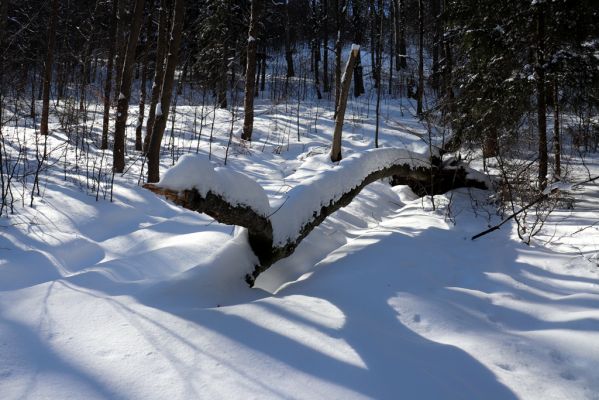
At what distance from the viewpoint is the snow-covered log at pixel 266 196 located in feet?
8.77

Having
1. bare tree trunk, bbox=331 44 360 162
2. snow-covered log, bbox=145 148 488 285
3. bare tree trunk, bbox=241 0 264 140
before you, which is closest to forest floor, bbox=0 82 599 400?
snow-covered log, bbox=145 148 488 285

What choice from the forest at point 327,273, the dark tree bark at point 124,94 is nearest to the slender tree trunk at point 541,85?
the forest at point 327,273

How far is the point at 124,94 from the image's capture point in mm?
8805

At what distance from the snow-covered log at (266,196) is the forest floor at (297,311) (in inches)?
12.0

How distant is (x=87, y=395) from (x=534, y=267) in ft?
12.8

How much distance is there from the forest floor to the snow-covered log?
1.00 feet

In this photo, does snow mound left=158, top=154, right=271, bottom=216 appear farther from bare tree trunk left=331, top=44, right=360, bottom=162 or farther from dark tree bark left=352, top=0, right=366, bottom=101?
dark tree bark left=352, top=0, right=366, bottom=101

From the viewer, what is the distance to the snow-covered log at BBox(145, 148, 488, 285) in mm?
2672

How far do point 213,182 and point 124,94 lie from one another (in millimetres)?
7138

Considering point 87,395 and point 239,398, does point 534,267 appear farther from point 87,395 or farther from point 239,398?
point 87,395

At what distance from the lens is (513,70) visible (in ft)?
27.0

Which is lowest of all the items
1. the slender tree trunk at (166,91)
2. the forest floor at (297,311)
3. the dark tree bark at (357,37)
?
the forest floor at (297,311)

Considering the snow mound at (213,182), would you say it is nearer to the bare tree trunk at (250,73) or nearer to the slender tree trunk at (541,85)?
the slender tree trunk at (541,85)

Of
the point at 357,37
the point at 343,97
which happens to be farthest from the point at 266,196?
the point at 357,37
